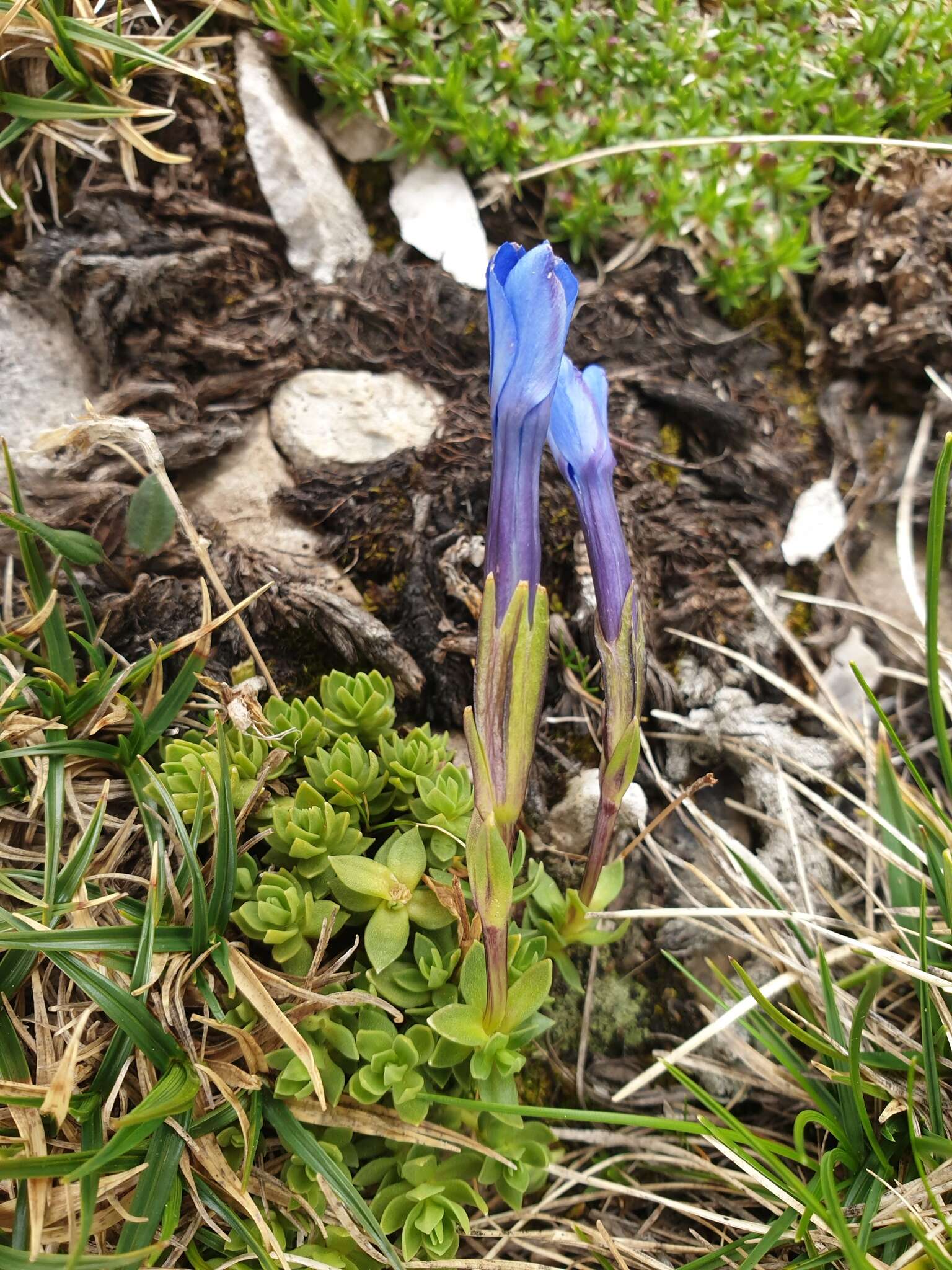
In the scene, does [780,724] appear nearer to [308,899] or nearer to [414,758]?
[414,758]

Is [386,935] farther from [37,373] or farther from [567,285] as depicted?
[37,373]

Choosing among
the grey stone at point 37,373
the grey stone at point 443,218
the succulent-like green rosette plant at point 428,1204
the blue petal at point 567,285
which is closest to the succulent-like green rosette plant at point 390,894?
the succulent-like green rosette plant at point 428,1204

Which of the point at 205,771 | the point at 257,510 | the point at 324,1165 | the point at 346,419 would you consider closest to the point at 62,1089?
the point at 324,1165

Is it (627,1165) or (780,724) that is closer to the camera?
(627,1165)

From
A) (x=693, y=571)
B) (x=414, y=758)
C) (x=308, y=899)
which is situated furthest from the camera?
(x=693, y=571)

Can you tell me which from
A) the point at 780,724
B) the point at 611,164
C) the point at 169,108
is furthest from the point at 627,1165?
the point at 169,108

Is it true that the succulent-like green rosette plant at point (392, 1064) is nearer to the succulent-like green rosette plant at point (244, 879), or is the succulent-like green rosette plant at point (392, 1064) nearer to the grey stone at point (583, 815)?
the succulent-like green rosette plant at point (244, 879)
